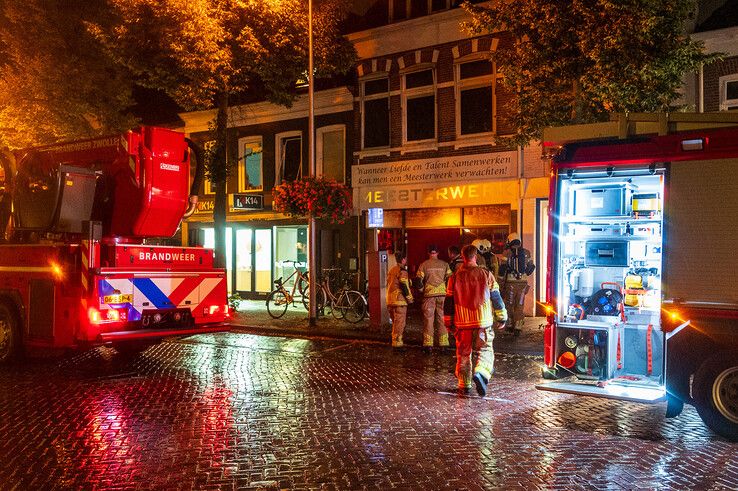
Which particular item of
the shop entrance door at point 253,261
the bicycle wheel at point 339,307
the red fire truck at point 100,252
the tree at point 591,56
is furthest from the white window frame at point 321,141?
the red fire truck at point 100,252

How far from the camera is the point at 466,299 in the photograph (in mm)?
8734

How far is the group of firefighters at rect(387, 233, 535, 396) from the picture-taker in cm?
869

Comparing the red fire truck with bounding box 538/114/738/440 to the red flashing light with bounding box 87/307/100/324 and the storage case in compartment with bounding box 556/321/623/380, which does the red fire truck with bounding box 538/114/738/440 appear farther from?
the red flashing light with bounding box 87/307/100/324

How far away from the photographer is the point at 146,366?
1107 centimetres

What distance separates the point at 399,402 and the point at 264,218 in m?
16.0

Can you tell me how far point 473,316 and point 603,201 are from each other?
212 cm

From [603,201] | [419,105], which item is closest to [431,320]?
[603,201]

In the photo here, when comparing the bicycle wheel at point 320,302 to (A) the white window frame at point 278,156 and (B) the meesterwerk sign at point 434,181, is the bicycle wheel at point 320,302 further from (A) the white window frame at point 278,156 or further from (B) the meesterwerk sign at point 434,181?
(A) the white window frame at point 278,156

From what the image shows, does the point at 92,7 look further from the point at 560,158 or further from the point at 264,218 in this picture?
the point at 560,158

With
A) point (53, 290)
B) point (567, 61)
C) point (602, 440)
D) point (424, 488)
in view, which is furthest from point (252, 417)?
point (567, 61)

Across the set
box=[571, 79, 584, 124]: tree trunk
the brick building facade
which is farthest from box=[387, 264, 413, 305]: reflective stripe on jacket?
the brick building facade

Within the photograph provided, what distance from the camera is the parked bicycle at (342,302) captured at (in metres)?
16.9

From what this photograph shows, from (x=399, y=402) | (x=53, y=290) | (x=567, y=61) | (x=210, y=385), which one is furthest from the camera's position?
(x=567, y=61)

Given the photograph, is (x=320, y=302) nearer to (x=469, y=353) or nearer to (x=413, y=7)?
(x=413, y=7)
